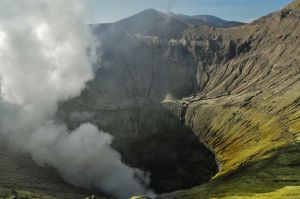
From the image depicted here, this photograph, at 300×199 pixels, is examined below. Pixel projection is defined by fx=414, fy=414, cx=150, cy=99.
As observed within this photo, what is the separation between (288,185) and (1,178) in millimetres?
131037

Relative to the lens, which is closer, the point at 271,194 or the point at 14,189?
the point at 271,194

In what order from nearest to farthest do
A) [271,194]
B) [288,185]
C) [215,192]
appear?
[271,194] → [288,185] → [215,192]

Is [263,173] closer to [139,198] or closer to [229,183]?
[229,183]

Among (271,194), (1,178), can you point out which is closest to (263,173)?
(271,194)

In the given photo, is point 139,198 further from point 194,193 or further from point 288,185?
point 288,185

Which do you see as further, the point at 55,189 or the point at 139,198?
the point at 55,189

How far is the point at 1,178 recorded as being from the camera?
19600 centimetres

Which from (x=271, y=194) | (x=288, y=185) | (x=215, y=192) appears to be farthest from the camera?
(x=215, y=192)

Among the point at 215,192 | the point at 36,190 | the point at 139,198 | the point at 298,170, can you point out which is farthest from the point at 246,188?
the point at 36,190

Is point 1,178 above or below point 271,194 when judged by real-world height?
above

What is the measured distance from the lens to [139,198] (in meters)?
173

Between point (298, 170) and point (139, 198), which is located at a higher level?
point (298, 170)

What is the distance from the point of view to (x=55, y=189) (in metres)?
196

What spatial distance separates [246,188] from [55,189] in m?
88.7
